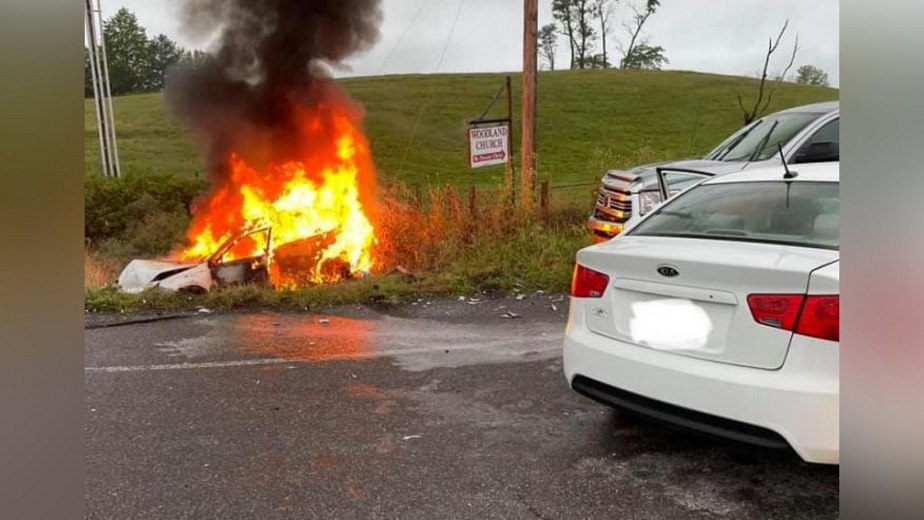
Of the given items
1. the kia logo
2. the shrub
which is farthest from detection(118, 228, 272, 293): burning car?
the kia logo

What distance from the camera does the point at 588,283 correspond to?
3689 mm

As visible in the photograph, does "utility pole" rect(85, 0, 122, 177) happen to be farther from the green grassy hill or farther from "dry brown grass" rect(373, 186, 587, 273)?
"dry brown grass" rect(373, 186, 587, 273)

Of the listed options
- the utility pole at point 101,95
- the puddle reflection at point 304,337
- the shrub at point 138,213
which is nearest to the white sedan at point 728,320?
the puddle reflection at point 304,337

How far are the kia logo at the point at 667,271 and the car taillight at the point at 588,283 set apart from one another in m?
0.35

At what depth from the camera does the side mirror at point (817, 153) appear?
21.4 feet

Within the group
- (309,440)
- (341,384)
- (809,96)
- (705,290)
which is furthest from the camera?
(809,96)

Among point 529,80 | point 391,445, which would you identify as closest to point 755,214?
point 391,445

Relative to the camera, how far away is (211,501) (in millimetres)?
3242

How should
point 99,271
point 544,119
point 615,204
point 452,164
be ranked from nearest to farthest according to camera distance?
1. point 615,204
2. point 99,271
3. point 452,164
4. point 544,119

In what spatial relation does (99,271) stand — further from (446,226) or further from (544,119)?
(544,119)

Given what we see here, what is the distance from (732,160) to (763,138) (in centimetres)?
45
